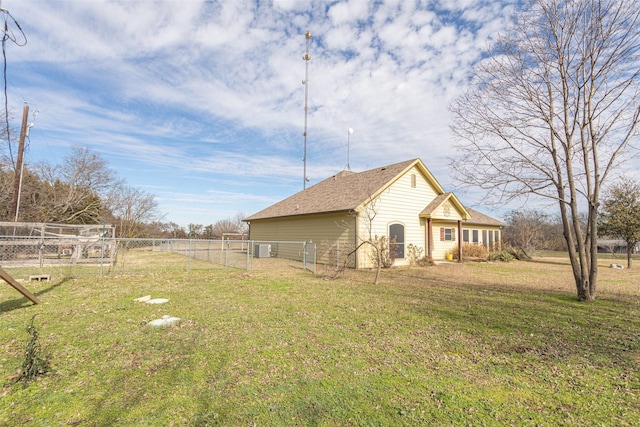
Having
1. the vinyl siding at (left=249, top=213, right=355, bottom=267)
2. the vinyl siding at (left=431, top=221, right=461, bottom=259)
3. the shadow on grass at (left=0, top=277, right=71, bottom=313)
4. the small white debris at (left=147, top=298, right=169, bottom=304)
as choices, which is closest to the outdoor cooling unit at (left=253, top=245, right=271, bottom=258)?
the vinyl siding at (left=249, top=213, right=355, bottom=267)

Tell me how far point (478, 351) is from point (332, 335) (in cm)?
221

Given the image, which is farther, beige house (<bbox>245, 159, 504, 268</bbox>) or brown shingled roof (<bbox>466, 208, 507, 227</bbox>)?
brown shingled roof (<bbox>466, 208, 507, 227</bbox>)

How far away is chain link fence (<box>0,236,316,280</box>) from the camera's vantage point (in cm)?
1183

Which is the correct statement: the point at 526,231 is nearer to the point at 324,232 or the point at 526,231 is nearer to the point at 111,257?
the point at 324,232

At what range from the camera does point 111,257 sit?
13141 mm

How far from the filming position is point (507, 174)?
8.36m

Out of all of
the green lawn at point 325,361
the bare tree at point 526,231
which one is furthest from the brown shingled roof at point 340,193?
the bare tree at point 526,231

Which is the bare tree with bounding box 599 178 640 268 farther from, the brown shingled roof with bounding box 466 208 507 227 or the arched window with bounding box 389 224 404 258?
the arched window with bounding box 389 224 404 258

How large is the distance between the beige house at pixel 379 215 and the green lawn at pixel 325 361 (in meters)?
6.68

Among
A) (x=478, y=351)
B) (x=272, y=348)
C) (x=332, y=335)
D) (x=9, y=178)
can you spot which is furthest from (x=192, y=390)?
(x=9, y=178)

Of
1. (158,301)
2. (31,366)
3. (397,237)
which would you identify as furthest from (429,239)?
(31,366)

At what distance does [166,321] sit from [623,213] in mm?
21762

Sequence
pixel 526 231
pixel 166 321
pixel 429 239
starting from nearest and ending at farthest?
pixel 166 321
pixel 429 239
pixel 526 231

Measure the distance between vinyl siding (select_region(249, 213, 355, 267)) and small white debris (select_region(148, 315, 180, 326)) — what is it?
31.0 feet
